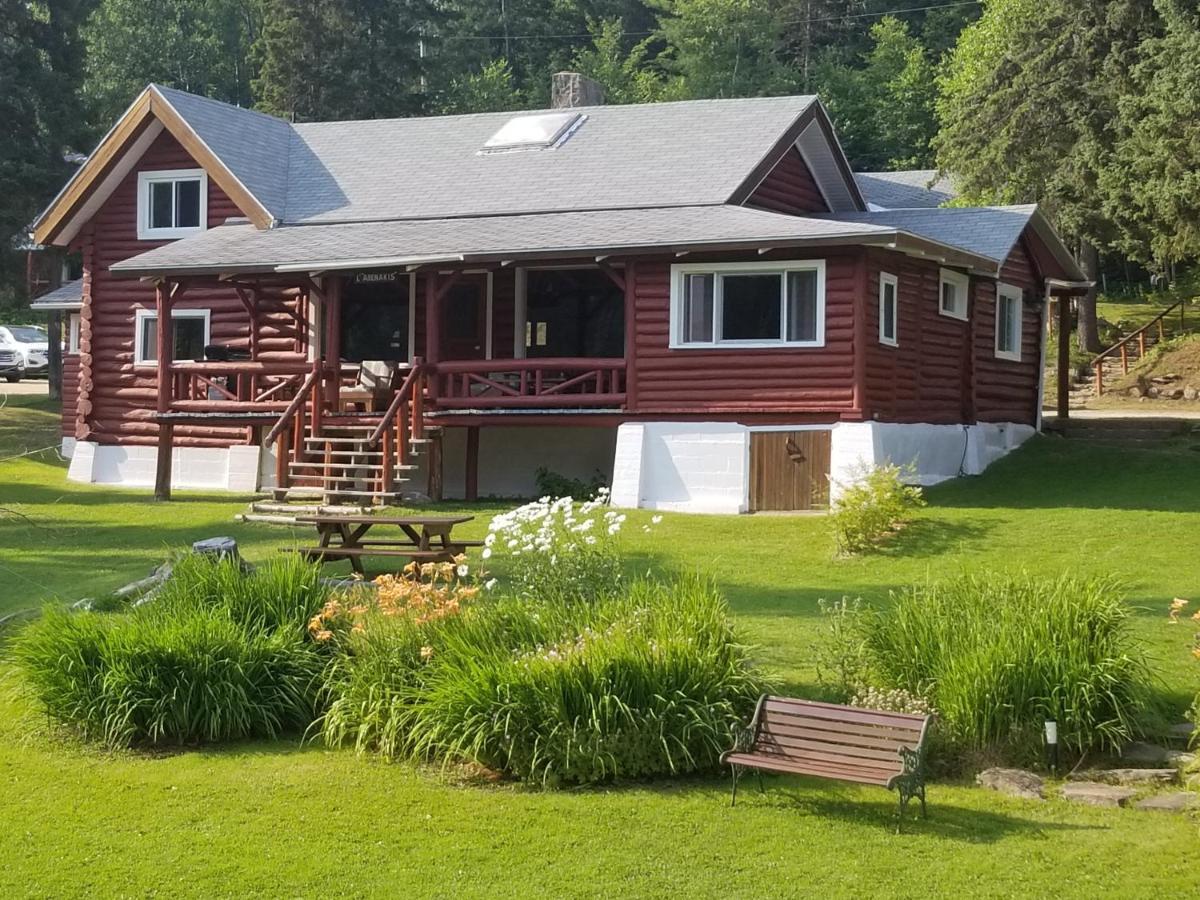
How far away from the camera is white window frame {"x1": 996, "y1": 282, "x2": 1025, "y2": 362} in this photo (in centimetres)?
2752

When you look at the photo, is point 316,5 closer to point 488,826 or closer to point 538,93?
point 538,93

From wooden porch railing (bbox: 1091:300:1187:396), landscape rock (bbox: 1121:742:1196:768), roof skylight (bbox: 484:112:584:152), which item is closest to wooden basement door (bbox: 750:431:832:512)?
roof skylight (bbox: 484:112:584:152)

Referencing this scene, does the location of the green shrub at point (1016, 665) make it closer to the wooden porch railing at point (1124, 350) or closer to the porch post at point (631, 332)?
the porch post at point (631, 332)

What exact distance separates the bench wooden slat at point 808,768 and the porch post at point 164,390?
57.4ft

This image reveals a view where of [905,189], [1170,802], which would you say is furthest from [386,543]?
[905,189]

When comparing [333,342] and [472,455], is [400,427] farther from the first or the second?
[333,342]

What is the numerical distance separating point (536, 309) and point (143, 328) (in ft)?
24.1

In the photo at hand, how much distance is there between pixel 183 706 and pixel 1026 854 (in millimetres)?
6057

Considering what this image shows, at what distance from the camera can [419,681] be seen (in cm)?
1097

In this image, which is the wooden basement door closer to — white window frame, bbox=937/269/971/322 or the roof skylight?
white window frame, bbox=937/269/971/322

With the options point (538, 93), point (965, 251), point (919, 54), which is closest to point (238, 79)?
point (538, 93)

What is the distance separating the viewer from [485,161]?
28.6 meters

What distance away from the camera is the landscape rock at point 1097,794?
9.57m

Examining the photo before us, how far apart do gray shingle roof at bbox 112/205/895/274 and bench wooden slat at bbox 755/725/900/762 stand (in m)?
11.8
